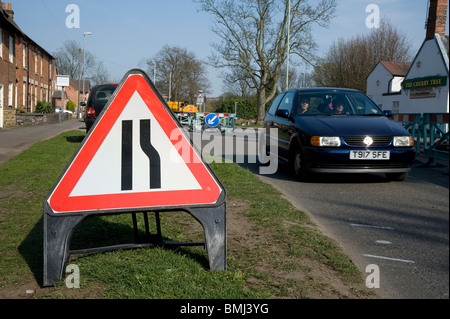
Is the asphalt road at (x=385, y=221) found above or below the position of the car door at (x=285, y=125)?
below

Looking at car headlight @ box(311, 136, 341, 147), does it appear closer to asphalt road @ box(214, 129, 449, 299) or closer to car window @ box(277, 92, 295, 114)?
asphalt road @ box(214, 129, 449, 299)

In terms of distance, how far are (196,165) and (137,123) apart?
19.7 inches

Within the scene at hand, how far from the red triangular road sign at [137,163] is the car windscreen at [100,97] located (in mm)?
13206

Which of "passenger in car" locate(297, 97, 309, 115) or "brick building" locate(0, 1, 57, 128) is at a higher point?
"brick building" locate(0, 1, 57, 128)

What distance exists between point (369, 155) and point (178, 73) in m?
68.0

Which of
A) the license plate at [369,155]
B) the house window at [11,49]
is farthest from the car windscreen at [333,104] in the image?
the house window at [11,49]

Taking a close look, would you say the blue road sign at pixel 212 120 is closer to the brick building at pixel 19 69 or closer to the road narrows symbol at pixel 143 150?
the brick building at pixel 19 69

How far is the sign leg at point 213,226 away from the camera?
3.16 meters

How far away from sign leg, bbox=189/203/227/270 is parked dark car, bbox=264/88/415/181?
4.73 meters

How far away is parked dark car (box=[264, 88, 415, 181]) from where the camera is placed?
7.56m

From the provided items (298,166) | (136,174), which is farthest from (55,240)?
(298,166)

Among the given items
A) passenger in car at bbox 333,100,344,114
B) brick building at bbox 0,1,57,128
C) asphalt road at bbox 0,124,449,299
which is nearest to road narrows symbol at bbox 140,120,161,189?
asphalt road at bbox 0,124,449,299
